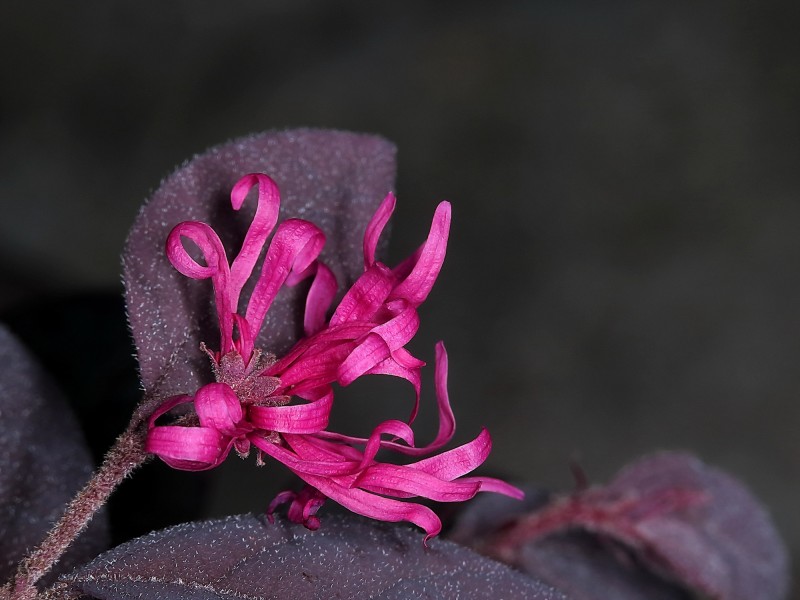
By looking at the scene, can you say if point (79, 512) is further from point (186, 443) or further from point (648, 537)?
point (648, 537)

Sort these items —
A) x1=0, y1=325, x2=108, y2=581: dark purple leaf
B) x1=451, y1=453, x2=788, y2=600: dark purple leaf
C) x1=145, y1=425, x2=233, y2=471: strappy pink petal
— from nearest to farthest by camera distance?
x1=145, y1=425, x2=233, y2=471: strappy pink petal
x1=0, y1=325, x2=108, y2=581: dark purple leaf
x1=451, y1=453, x2=788, y2=600: dark purple leaf

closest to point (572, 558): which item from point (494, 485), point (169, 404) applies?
point (494, 485)

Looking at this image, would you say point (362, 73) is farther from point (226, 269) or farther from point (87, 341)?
point (226, 269)

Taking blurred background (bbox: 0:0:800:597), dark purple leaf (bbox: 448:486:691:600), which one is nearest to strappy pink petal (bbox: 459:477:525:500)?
dark purple leaf (bbox: 448:486:691:600)

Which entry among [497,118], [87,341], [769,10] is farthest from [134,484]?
[769,10]

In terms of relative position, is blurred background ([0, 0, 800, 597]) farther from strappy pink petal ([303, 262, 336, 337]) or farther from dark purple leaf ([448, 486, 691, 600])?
strappy pink petal ([303, 262, 336, 337])
